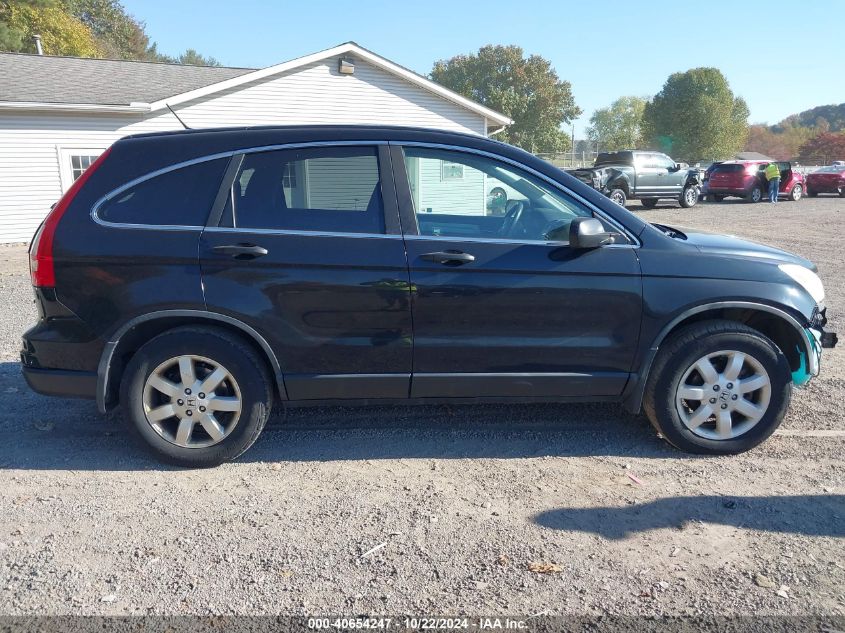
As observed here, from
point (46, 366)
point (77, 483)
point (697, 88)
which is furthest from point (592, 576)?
point (697, 88)

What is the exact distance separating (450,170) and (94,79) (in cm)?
1646

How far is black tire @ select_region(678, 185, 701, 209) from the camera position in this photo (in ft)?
77.6

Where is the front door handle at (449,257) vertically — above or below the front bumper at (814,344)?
above

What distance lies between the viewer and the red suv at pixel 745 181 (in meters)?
25.1

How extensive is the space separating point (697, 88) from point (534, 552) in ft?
242

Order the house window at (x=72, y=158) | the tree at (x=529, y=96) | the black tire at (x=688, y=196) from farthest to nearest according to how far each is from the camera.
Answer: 1. the tree at (x=529, y=96)
2. the black tire at (x=688, y=196)
3. the house window at (x=72, y=158)

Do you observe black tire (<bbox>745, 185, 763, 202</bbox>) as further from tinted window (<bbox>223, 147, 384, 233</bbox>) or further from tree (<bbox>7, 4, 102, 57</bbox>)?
tree (<bbox>7, 4, 102, 57</bbox>)

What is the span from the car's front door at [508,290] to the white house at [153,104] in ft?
37.0

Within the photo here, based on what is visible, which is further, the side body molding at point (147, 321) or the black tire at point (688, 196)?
the black tire at point (688, 196)

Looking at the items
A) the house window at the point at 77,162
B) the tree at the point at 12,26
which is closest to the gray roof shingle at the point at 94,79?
the house window at the point at 77,162

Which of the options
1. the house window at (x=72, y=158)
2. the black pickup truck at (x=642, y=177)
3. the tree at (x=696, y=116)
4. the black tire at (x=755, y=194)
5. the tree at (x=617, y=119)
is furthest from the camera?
the tree at (x=617, y=119)

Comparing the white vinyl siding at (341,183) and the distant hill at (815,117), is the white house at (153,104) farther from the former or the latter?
the distant hill at (815,117)

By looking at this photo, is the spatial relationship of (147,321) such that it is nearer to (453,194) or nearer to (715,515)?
(453,194)

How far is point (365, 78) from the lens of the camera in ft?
56.6
